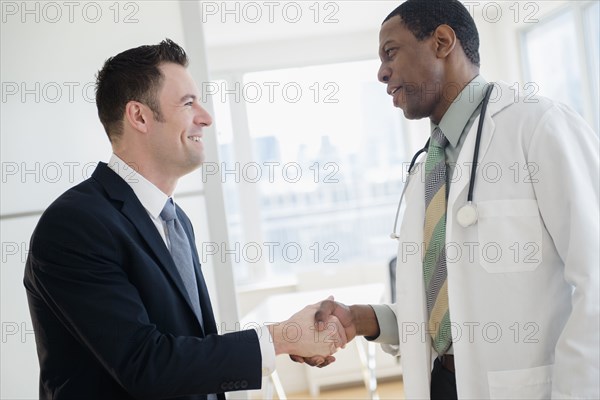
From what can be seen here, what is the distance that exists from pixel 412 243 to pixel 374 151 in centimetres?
465

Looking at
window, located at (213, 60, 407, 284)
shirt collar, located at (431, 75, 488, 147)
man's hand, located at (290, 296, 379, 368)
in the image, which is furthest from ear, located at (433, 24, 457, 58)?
window, located at (213, 60, 407, 284)

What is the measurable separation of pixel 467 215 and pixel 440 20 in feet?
1.79

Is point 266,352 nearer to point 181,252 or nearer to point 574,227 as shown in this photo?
point 181,252

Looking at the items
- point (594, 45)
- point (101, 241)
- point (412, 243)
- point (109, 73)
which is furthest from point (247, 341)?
point (594, 45)

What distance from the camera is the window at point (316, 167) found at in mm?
6137

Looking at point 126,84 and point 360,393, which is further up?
point 126,84

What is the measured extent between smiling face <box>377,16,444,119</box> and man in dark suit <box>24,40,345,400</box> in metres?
0.60

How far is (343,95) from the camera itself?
622 centimetres

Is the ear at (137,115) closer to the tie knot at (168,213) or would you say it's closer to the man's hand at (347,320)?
the tie knot at (168,213)

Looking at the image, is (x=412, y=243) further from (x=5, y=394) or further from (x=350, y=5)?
(x=350, y=5)

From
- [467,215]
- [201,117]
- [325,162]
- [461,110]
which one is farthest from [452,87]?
[325,162]

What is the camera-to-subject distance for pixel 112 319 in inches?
54.1

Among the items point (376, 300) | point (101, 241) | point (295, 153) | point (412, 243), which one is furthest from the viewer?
point (295, 153)

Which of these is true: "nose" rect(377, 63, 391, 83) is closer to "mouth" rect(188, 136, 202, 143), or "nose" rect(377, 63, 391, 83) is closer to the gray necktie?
"mouth" rect(188, 136, 202, 143)
